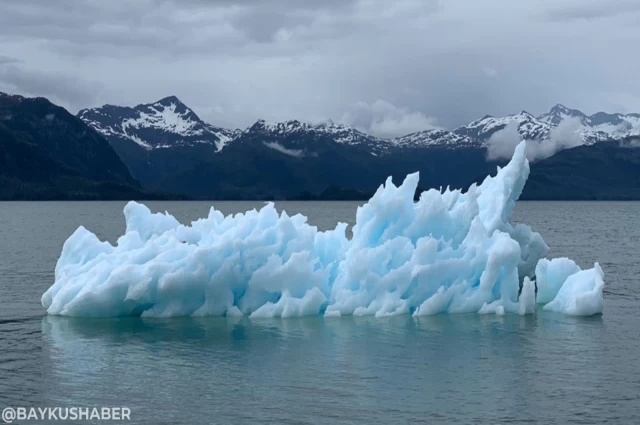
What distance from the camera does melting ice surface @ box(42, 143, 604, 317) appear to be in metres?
30.7

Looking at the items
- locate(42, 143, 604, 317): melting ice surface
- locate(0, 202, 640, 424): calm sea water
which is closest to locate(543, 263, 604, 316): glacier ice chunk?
locate(42, 143, 604, 317): melting ice surface

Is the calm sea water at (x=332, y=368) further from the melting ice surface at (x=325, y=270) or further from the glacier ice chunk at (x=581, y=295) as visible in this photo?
the melting ice surface at (x=325, y=270)

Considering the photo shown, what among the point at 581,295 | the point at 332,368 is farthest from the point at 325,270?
the point at 581,295

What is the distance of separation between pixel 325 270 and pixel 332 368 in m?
9.74

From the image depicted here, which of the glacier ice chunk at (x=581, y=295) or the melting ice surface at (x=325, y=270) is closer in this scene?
the melting ice surface at (x=325, y=270)

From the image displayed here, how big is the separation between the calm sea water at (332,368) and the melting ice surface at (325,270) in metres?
0.91

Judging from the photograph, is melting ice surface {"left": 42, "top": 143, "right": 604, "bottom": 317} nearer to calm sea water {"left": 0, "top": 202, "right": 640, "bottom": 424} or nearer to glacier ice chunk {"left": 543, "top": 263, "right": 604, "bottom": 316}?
glacier ice chunk {"left": 543, "top": 263, "right": 604, "bottom": 316}

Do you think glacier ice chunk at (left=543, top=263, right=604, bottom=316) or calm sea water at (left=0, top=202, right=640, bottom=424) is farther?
glacier ice chunk at (left=543, top=263, right=604, bottom=316)

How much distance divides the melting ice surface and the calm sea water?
2.99ft

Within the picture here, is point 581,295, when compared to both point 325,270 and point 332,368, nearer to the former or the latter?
point 325,270

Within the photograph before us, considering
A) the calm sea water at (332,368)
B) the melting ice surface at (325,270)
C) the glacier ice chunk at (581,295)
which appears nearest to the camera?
Answer: the calm sea water at (332,368)

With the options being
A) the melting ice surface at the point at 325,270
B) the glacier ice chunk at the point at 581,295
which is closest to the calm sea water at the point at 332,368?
the glacier ice chunk at the point at 581,295

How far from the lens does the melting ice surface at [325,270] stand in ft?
101

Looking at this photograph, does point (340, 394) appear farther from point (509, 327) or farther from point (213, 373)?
point (509, 327)
